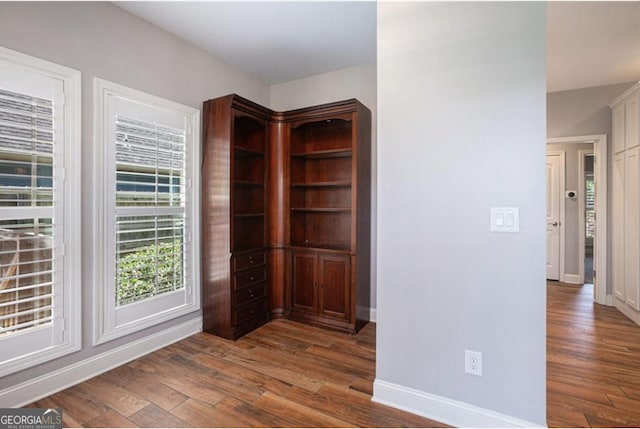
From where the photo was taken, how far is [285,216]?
133 inches

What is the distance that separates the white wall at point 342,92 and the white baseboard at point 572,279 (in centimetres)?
376

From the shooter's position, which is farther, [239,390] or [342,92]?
[342,92]

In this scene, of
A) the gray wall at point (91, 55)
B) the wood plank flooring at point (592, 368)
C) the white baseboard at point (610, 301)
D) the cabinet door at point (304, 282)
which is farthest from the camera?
the white baseboard at point (610, 301)

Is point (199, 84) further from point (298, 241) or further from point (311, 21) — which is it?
point (298, 241)

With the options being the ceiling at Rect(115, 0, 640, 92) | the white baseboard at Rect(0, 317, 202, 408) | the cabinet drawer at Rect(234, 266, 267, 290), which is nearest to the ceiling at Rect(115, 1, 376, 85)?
the ceiling at Rect(115, 0, 640, 92)

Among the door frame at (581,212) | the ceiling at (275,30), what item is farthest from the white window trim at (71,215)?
the door frame at (581,212)

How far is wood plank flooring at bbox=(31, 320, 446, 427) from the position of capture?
1770mm

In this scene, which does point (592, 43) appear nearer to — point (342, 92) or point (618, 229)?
point (618, 229)

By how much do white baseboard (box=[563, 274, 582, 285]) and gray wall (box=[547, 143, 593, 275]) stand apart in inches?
1.9

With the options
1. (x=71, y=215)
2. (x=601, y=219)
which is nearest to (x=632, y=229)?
(x=601, y=219)

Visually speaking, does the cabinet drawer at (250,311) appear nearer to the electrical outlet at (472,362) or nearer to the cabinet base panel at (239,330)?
the cabinet base panel at (239,330)

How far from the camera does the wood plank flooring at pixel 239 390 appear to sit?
1.77 metres

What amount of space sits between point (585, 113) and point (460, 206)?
3.68m

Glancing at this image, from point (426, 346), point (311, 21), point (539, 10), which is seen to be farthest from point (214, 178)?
point (539, 10)
